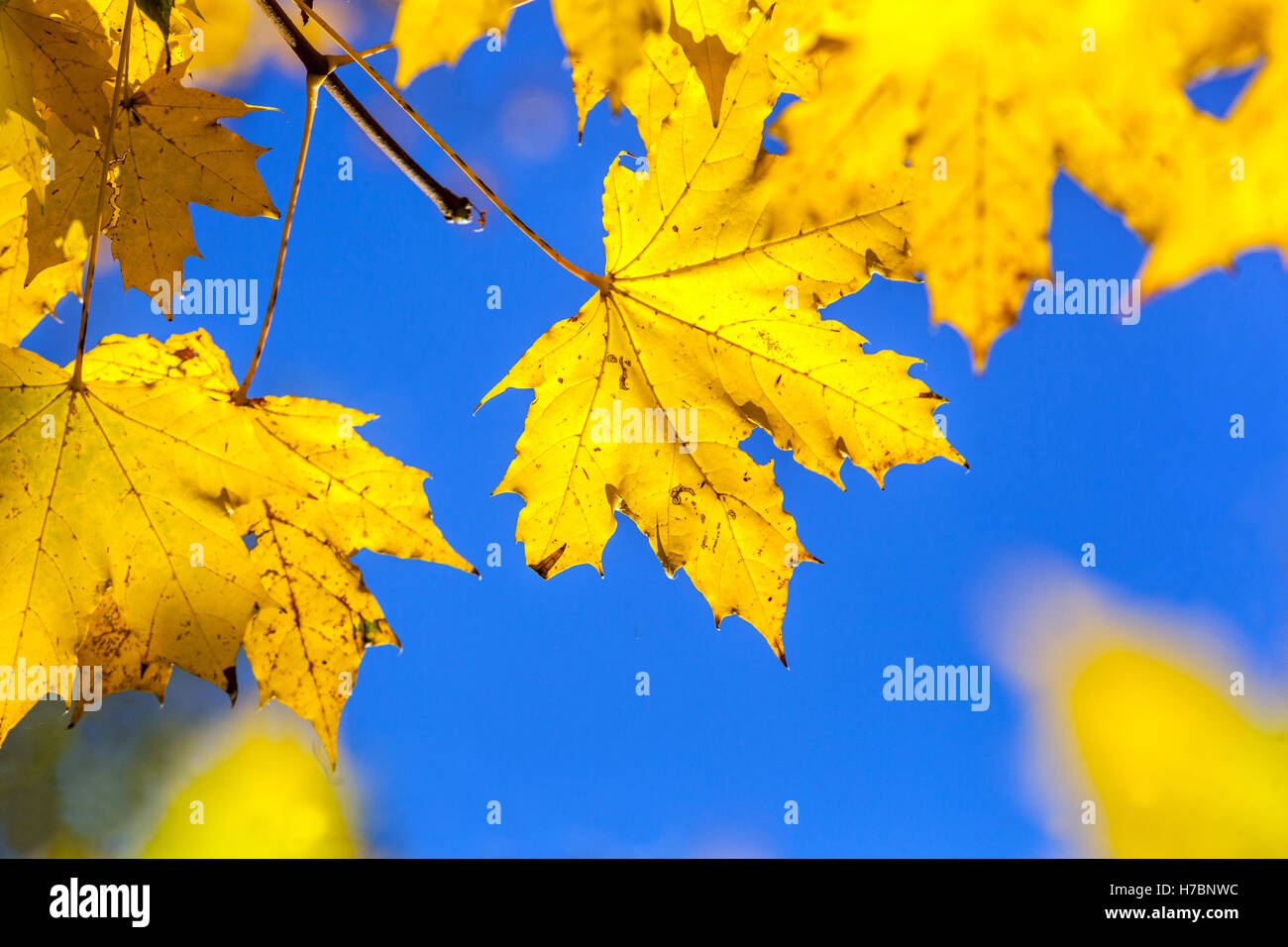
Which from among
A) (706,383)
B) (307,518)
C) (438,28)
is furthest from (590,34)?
(307,518)

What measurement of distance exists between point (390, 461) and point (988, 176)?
494 mm

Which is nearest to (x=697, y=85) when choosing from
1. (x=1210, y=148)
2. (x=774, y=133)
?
(x=774, y=133)

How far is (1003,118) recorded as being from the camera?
0.42m

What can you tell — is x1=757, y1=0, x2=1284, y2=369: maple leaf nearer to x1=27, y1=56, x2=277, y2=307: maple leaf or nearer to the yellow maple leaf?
the yellow maple leaf

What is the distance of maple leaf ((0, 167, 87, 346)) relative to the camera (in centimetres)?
70

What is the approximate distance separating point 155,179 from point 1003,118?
0.72m

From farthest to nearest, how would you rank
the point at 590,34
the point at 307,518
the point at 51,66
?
1. the point at 307,518
2. the point at 51,66
3. the point at 590,34

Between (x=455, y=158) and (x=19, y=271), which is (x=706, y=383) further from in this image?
(x=19, y=271)

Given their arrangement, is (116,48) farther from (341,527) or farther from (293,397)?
(341,527)

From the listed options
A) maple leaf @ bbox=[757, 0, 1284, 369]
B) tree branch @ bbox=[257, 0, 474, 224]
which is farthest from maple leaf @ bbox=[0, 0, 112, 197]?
maple leaf @ bbox=[757, 0, 1284, 369]

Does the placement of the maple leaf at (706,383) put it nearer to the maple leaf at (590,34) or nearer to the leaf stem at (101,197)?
the maple leaf at (590,34)

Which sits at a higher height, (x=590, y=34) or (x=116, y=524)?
(x=590, y=34)

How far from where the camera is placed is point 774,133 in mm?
431

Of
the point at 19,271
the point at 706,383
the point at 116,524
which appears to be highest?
the point at 19,271
